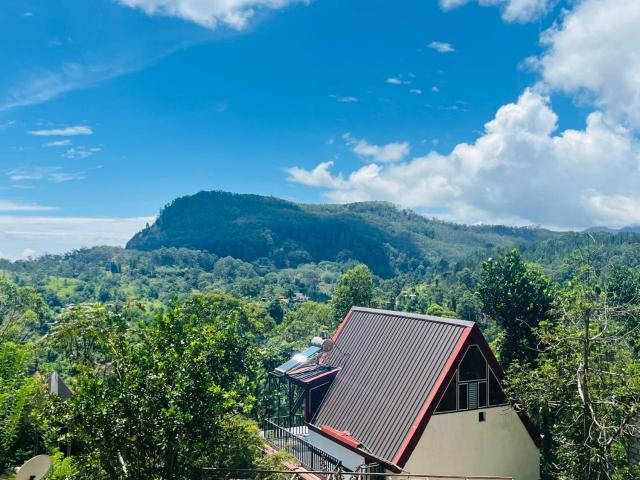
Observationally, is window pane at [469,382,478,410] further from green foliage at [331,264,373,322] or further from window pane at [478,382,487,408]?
green foliage at [331,264,373,322]

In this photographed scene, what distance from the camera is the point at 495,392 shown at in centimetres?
1927

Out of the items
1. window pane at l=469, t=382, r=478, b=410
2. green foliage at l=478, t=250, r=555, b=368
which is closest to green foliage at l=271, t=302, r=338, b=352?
green foliage at l=478, t=250, r=555, b=368

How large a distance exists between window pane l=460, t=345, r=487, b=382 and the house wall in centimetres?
468

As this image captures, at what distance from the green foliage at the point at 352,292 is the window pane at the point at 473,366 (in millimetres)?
34564

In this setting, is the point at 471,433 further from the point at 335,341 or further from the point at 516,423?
the point at 335,341

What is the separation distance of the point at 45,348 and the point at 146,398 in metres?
23.7

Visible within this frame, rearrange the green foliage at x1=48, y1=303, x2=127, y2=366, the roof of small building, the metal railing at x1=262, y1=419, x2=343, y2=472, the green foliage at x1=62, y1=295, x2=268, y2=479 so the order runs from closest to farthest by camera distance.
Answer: the green foliage at x1=62, y1=295, x2=268, y2=479 < the roof of small building < the metal railing at x1=262, y1=419, x2=343, y2=472 < the green foliage at x1=48, y1=303, x2=127, y2=366

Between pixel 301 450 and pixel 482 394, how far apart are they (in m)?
7.70

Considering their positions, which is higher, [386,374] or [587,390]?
[587,390]

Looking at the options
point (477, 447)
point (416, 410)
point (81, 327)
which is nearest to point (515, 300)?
point (477, 447)

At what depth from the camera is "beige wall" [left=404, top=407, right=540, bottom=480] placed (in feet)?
58.0

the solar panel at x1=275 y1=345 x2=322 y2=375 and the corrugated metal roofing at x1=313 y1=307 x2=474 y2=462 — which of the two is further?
the solar panel at x1=275 y1=345 x2=322 y2=375

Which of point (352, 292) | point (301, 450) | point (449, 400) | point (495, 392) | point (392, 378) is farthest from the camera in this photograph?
point (352, 292)

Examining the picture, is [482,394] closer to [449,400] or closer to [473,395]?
[473,395]
